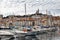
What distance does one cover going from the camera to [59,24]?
4191cm

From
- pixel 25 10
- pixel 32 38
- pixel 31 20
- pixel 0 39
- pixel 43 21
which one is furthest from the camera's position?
pixel 31 20

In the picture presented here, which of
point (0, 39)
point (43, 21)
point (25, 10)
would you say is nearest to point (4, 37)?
point (0, 39)

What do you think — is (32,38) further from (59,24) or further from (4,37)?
(59,24)

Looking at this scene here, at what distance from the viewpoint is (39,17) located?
40.4 meters

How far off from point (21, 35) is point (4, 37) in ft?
6.64

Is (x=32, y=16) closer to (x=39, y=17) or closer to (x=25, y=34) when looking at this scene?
(x=39, y=17)

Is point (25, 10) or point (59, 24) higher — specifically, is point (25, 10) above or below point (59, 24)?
above

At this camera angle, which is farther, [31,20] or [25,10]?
[31,20]

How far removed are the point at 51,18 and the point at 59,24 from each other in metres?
3.67

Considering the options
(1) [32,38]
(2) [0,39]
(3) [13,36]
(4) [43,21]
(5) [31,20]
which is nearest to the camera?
(2) [0,39]

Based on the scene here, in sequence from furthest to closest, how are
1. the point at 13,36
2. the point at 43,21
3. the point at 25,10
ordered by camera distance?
1. the point at 43,21
2. the point at 25,10
3. the point at 13,36

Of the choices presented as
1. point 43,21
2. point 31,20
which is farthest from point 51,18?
point 31,20

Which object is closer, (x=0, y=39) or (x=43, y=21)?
(x=0, y=39)

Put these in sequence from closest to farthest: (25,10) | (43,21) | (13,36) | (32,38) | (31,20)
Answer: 1. (13,36)
2. (32,38)
3. (25,10)
4. (43,21)
5. (31,20)
